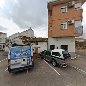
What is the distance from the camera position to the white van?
12.4 m

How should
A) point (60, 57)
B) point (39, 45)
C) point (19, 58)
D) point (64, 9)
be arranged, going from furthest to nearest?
point (39, 45)
point (64, 9)
point (60, 57)
point (19, 58)

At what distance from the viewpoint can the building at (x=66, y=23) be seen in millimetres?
21000

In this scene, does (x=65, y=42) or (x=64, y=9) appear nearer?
(x=64, y=9)

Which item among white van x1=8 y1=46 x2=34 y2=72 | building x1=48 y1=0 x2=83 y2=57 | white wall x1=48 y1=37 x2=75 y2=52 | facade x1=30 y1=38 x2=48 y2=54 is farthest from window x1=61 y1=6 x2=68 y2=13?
white van x1=8 y1=46 x2=34 y2=72

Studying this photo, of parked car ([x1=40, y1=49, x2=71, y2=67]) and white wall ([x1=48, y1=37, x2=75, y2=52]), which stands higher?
white wall ([x1=48, y1=37, x2=75, y2=52])

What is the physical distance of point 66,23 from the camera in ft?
71.2

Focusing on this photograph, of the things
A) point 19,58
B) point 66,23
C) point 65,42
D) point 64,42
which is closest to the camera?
point 19,58

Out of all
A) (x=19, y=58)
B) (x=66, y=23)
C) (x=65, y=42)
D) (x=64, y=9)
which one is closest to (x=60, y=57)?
Answer: (x=19, y=58)

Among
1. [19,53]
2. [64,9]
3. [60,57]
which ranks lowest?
[60,57]

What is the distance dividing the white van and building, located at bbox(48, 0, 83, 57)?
1054 cm

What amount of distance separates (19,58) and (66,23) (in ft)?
40.3

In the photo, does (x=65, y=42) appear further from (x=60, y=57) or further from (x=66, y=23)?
(x=60, y=57)

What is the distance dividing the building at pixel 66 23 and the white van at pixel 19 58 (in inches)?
415

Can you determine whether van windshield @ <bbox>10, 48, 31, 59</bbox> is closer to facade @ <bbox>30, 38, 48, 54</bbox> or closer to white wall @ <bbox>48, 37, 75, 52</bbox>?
white wall @ <bbox>48, 37, 75, 52</bbox>
